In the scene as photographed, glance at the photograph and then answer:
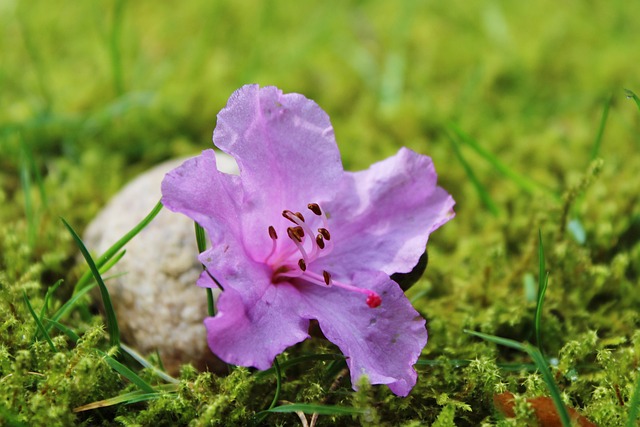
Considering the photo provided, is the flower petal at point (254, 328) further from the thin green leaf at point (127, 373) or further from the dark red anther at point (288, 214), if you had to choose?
the thin green leaf at point (127, 373)

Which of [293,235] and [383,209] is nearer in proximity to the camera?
[293,235]

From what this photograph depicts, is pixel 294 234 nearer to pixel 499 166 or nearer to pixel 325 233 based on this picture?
pixel 325 233

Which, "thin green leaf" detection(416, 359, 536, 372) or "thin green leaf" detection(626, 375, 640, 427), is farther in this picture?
"thin green leaf" detection(416, 359, 536, 372)

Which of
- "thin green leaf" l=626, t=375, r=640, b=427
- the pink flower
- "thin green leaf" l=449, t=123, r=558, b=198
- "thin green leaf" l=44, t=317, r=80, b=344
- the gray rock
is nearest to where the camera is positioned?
"thin green leaf" l=626, t=375, r=640, b=427

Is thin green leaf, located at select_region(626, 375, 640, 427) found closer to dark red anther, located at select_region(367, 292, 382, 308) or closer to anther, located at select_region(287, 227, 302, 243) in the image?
dark red anther, located at select_region(367, 292, 382, 308)

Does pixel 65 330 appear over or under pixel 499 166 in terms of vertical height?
under

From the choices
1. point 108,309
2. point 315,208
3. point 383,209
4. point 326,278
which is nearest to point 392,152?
point 383,209

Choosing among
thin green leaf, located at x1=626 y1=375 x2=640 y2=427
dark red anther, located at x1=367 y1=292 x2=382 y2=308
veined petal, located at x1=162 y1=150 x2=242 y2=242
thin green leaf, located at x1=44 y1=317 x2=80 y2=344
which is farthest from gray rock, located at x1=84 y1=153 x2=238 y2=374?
thin green leaf, located at x1=626 y1=375 x2=640 y2=427

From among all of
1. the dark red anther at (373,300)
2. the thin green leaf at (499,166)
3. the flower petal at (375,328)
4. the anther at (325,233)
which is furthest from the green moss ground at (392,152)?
the anther at (325,233)
